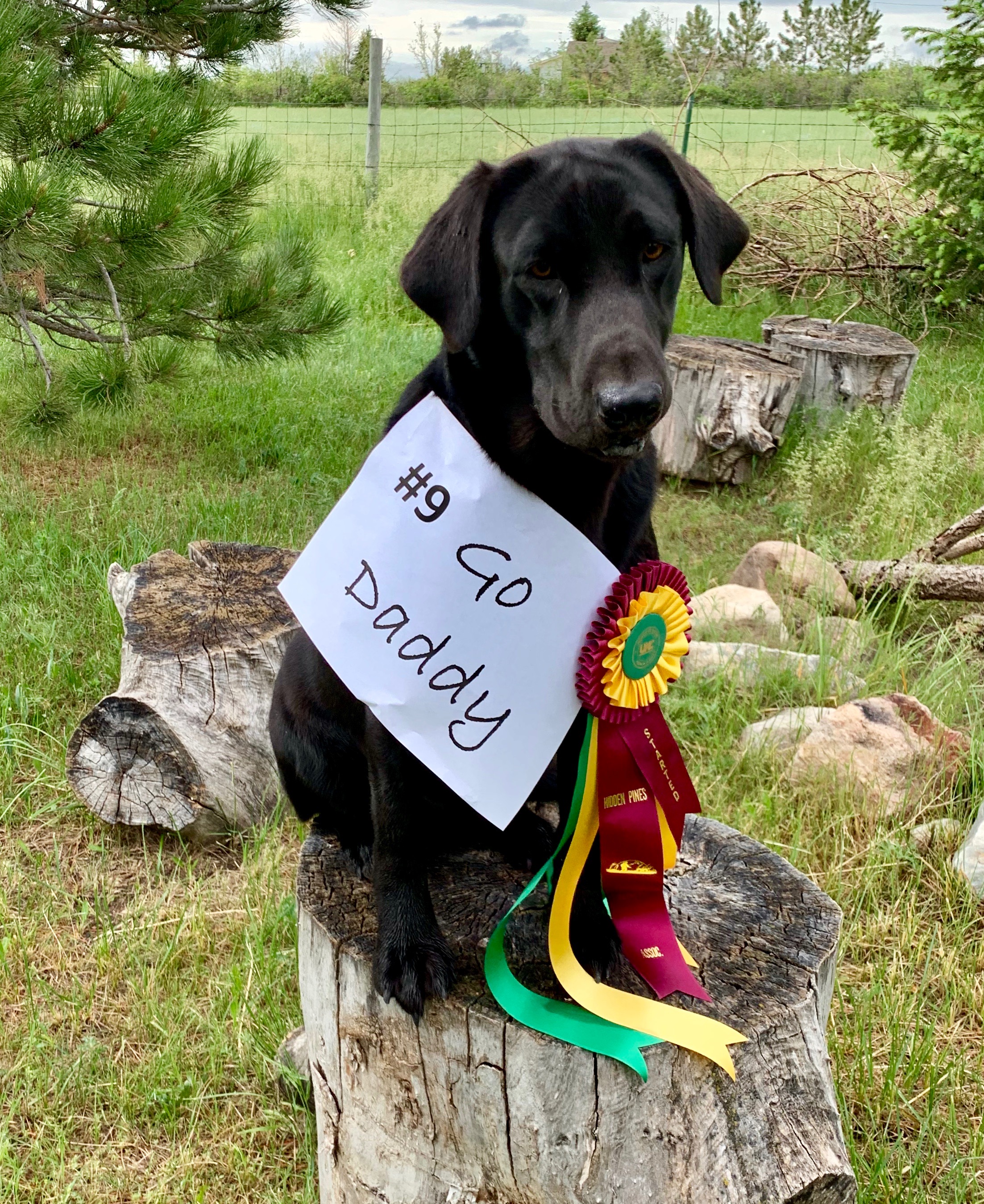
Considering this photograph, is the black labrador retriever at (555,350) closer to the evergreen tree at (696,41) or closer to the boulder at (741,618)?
the boulder at (741,618)

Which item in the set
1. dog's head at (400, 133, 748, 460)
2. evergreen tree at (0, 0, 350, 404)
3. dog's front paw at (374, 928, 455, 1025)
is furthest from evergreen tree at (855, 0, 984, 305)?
dog's front paw at (374, 928, 455, 1025)

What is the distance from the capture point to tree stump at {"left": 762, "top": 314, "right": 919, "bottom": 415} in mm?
5891

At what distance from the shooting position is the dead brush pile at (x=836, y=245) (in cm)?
762

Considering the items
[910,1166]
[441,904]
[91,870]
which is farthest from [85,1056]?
[910,1166]

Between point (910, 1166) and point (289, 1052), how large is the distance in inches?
48.0

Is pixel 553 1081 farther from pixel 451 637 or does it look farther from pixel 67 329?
pixel 67 329

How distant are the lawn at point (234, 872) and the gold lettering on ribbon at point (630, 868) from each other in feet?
2.40

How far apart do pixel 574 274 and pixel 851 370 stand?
480cm

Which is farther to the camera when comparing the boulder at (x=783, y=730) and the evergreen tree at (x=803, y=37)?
the evergreen tree at (x=803, y=37)

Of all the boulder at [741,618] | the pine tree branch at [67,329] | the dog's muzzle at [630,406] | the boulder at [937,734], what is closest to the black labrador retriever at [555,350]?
the dog's muzzle at [630,406]

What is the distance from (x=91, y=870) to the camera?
2.81m

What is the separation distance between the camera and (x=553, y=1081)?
1.57 m

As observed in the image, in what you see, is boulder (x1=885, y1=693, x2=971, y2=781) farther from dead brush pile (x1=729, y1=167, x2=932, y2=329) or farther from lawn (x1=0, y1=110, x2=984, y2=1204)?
dead brush pile (x1=729, y1=167, x2=932, y2=329)

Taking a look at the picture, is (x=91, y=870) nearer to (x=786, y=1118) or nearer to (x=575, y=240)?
(x=786, y=1118)
